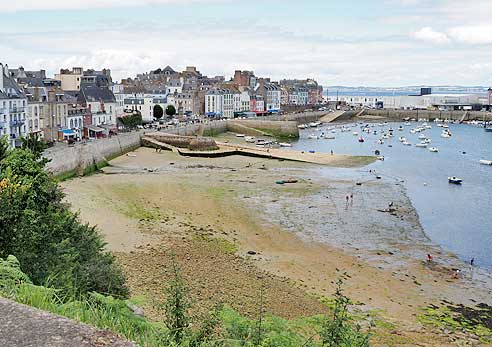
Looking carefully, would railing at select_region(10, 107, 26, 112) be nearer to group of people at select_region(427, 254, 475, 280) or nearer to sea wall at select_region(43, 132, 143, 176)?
sea wall at select_region(43, 132, 143, 176)

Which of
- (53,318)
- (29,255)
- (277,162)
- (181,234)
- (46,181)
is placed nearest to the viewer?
(53,318)

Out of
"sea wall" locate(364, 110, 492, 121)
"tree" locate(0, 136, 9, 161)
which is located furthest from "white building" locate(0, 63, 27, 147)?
"sea wall" locate(364, 110, 492, 121)

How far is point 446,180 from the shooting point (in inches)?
1740

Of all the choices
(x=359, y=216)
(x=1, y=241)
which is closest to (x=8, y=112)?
(x=359, y=216)

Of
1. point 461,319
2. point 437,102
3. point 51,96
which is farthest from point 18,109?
point 437,102

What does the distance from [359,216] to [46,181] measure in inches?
776

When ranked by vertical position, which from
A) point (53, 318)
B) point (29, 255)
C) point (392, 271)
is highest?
point (53, 318)

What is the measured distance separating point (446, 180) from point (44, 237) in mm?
38375

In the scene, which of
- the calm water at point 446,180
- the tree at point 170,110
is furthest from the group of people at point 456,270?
the tree at point 170,110

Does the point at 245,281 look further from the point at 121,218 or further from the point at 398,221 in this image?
the point at 398,221

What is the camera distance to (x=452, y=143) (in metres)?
77.2

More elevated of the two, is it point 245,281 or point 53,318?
point 53,318

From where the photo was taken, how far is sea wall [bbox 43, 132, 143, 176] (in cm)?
3597

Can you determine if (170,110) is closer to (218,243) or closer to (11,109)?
(11,109)
